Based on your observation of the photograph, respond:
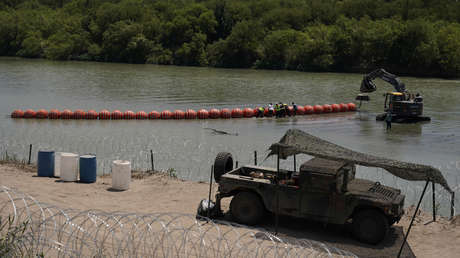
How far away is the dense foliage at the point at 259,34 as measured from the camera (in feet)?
339

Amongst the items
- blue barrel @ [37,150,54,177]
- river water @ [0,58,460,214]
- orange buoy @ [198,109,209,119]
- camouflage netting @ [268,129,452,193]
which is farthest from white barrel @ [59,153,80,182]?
orange buoy @ [198,109,209,119]

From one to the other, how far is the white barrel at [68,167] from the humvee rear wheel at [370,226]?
10.2 m

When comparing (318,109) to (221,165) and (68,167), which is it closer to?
(68,167)

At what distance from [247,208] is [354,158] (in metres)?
3.44

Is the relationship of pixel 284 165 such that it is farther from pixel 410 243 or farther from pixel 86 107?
pixel 86 107

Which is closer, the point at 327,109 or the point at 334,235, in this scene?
the point at 334,235

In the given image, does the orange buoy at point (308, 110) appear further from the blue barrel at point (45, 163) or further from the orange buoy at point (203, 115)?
the blue barrel at point (45, 163)

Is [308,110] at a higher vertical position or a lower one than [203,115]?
higher

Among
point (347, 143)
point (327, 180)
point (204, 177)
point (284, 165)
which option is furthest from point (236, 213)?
point (347, 143)

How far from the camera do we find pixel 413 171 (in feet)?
45.2

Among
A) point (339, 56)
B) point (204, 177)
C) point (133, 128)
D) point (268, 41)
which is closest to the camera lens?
point (204, 177)

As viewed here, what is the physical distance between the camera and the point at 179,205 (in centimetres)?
1762

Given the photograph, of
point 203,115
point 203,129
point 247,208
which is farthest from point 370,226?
point 203,115

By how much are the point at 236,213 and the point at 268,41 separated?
103087 mm
